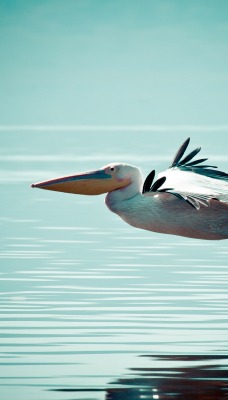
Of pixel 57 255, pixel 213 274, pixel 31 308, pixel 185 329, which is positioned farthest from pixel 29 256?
pixel 185 329

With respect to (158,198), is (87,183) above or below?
above

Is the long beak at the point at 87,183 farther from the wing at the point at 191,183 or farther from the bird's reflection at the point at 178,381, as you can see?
the bird's reflection at the point at 178,381

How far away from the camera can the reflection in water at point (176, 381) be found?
761 cm

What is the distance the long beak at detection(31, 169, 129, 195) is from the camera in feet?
32.9

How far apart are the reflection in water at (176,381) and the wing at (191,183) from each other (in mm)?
1266

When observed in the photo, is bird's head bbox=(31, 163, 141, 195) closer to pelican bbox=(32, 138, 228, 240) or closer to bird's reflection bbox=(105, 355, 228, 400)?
pelican bbox=(32, 138, 228, 240)

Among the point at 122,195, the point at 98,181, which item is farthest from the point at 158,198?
the point at 98,181

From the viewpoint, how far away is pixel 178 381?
7.90 m

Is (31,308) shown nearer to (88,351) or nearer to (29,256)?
(88,351)

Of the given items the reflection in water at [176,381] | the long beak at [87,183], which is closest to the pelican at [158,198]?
the long beak at [87,183]

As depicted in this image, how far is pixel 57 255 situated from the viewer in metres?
12.6

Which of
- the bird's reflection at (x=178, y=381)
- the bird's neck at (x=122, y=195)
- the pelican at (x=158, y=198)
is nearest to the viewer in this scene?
the bird's reflection at (x=178, y=381)

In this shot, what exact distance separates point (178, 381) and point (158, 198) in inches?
86.3

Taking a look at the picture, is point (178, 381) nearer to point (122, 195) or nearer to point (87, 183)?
point (122, 195)
